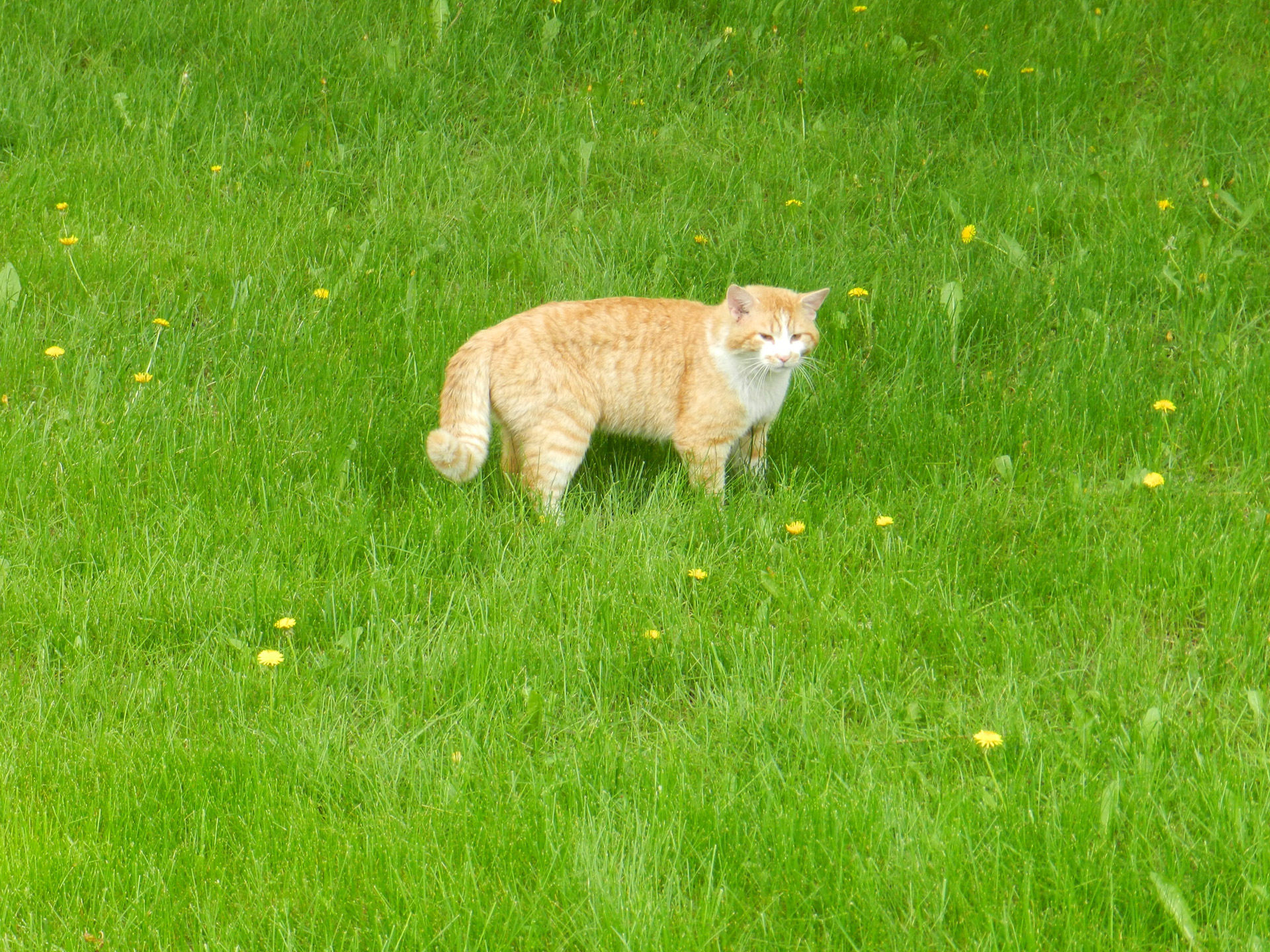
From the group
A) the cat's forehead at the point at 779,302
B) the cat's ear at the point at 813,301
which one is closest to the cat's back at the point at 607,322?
the cat's forehead at the point at 779,302

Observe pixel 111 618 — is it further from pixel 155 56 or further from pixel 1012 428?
pixel 155 56

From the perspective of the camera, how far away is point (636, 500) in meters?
5.26

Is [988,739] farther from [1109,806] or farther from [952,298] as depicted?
[952,298]

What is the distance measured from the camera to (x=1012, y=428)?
17.1 ft

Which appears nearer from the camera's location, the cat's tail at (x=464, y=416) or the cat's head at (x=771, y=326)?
the cat's tail at (x=464, y=416)

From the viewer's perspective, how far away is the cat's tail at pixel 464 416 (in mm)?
4703

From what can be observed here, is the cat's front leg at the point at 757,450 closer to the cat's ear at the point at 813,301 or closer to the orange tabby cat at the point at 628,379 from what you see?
the orange tabby cat at the point at 628,379

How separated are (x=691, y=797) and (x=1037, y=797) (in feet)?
2.95

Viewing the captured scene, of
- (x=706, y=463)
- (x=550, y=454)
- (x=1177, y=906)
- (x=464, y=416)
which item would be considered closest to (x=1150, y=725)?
(x=1177, y=906)

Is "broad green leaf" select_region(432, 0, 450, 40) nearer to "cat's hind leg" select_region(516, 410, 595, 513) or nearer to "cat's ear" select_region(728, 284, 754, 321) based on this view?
"cat's ear" select_region(728, 284, 754, 321)

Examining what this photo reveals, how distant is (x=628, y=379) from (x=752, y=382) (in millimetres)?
515

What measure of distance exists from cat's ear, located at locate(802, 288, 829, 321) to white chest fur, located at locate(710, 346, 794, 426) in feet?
0.90

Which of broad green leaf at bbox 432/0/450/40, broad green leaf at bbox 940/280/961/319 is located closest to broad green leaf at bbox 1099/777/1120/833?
broad green leaf at bbox 940/280/961/319

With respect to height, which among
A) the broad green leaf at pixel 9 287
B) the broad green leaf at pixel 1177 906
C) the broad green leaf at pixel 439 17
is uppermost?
the broad green leaf at pixel 439 17
